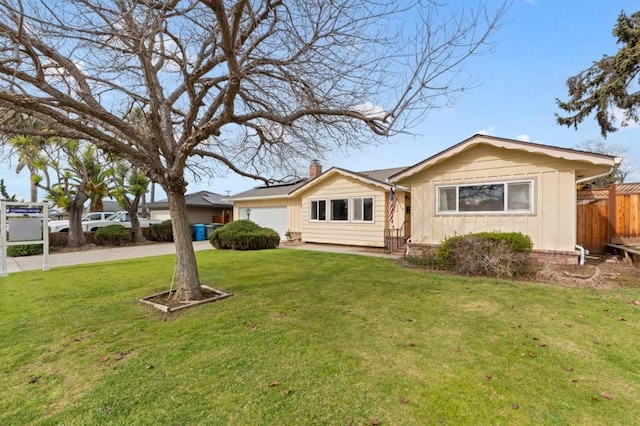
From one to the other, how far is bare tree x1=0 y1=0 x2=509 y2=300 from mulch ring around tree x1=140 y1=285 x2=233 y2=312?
226 mm

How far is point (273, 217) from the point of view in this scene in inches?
759

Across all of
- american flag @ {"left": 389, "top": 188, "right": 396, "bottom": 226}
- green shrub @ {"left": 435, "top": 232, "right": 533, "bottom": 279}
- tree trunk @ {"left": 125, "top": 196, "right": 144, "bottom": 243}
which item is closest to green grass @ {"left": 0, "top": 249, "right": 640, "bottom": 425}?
green shrub @ {"left": 435, "top": 232, "right": 533, "bottom": 279}

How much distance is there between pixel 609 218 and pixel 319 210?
11.3m

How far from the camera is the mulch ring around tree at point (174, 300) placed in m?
5.24

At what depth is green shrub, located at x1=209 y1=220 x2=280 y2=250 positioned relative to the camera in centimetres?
1348

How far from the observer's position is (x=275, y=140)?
630 cm

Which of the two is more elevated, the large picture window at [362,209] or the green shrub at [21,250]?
the large picture window at [362,209]

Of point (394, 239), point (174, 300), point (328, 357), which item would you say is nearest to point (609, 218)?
point (394, 239)

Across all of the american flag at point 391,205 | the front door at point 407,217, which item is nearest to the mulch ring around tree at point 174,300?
the american flag at point 391,205

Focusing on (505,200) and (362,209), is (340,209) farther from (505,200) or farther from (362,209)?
(505,200)

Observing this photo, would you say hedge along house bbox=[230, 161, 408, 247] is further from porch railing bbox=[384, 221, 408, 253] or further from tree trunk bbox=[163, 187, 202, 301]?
tree trunk bbox=[163, 187, 202, 301]

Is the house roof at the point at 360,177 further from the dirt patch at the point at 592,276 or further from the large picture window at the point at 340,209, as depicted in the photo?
the dirt patch at the point at 592,276

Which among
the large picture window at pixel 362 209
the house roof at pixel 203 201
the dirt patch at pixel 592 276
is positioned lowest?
the dirt patch at pixel 592 276

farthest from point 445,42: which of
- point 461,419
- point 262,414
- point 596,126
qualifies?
point 596,126
